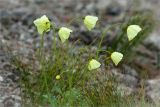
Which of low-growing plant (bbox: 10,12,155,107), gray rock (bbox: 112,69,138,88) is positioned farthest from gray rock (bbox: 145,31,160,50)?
low-growing plant (bbox: 10,12,155,107)

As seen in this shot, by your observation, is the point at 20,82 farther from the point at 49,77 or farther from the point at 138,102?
the point at 138,102

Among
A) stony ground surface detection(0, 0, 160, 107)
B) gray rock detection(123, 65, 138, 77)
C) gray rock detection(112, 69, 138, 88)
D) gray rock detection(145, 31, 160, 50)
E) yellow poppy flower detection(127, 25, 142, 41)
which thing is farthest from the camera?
gray rock detection(145, 31, 160, 50)

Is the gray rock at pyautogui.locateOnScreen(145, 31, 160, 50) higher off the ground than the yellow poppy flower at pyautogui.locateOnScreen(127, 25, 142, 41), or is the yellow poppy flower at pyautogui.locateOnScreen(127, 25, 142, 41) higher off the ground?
the gray rock at pyautogui.locateOnScreen(145, 31, 160, 50)

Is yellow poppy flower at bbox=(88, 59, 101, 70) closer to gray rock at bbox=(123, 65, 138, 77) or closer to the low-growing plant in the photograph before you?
the low-growing plant

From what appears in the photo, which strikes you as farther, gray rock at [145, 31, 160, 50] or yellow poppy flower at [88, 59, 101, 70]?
gray rock at [145, 31, 160, 50]

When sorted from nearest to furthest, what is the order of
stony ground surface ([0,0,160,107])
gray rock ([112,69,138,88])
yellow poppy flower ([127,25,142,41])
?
yellow poppy flower ([127,25,142,41]) → stony ground surface ([0,0,160,107]) → gray rock ([112,69,138,88])

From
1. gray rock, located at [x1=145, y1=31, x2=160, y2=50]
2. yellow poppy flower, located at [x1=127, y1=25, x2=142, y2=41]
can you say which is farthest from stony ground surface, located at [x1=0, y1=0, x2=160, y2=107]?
yellow poppy flower, located at [x1=127, y1=25, x2=142, y2=41]

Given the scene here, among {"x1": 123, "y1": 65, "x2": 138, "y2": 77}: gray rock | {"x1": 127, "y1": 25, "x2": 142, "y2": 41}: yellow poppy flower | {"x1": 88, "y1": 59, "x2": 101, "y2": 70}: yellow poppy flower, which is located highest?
{"x1": 123, "y1": 65, "x2": 138, "y2": 77}: gray rock

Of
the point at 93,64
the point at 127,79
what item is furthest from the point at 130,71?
the point at 93,64
